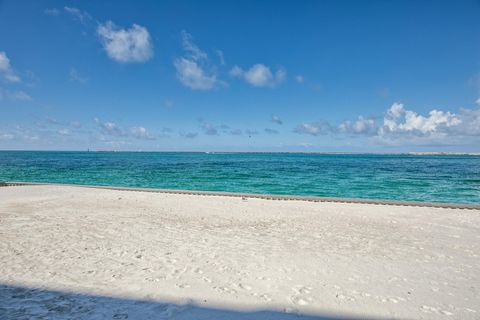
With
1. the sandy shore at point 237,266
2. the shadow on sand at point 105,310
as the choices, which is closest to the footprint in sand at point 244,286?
the sandy shore at point 237,266

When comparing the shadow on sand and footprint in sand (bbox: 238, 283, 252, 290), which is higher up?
the shadow on sand

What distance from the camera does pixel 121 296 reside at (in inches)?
165

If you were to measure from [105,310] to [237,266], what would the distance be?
2.46m

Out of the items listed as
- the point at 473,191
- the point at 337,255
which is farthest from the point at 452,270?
the point at 473,191

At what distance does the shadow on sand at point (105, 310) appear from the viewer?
12.0ft

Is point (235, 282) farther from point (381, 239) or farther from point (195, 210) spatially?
point (195, 210)

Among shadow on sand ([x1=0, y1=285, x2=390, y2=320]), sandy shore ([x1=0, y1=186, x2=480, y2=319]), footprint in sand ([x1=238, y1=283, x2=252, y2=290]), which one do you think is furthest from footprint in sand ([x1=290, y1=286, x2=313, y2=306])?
footprint in sand ([x1=238, y1=283, x2=252, y2=290])

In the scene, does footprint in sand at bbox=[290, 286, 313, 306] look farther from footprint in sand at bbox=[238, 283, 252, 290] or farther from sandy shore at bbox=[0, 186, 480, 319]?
footprint in sand at bbox=[238, 283, 252, 290]

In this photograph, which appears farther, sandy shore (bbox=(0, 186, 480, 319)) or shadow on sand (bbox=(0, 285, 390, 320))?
sandy shore (bbox=(0, 186, 480, 319))

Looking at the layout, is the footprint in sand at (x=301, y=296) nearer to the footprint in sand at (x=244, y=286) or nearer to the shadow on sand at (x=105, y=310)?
the shadow on sand at (x=105, y=310)

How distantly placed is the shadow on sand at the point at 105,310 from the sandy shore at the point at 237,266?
15mm

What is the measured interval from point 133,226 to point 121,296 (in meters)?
4.64

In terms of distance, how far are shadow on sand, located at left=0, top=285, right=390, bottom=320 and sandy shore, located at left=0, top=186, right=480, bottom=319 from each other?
2cm

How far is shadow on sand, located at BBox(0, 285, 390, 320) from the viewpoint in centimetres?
366
